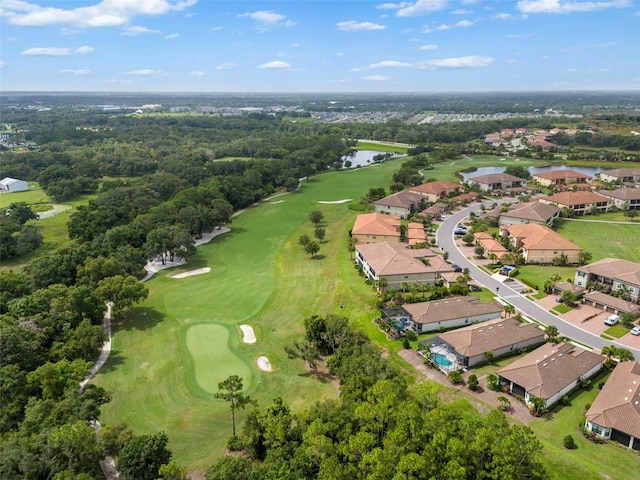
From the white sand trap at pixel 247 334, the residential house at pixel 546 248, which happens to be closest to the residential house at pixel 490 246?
the residential house at pixel 546 248

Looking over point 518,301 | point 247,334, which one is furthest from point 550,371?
point 247,334

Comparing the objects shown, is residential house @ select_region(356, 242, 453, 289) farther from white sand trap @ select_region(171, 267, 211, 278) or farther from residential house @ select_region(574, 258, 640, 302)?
white sand trap @ select_region(171, 267, 211, 278)

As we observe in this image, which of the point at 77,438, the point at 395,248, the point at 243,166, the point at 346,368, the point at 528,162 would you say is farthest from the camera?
the point at 528,162

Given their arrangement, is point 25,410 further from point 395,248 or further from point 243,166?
point 243,166

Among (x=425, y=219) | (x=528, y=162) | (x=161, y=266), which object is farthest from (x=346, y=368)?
(x=528, y=162)

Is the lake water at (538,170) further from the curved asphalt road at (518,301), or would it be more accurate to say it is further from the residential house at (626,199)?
the curved asphalt road at (518,301)

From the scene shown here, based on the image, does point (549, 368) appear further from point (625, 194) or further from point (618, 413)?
point (625, 194)

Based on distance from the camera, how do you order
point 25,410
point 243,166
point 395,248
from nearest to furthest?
point 25,410
point 395,248
point 243,166
